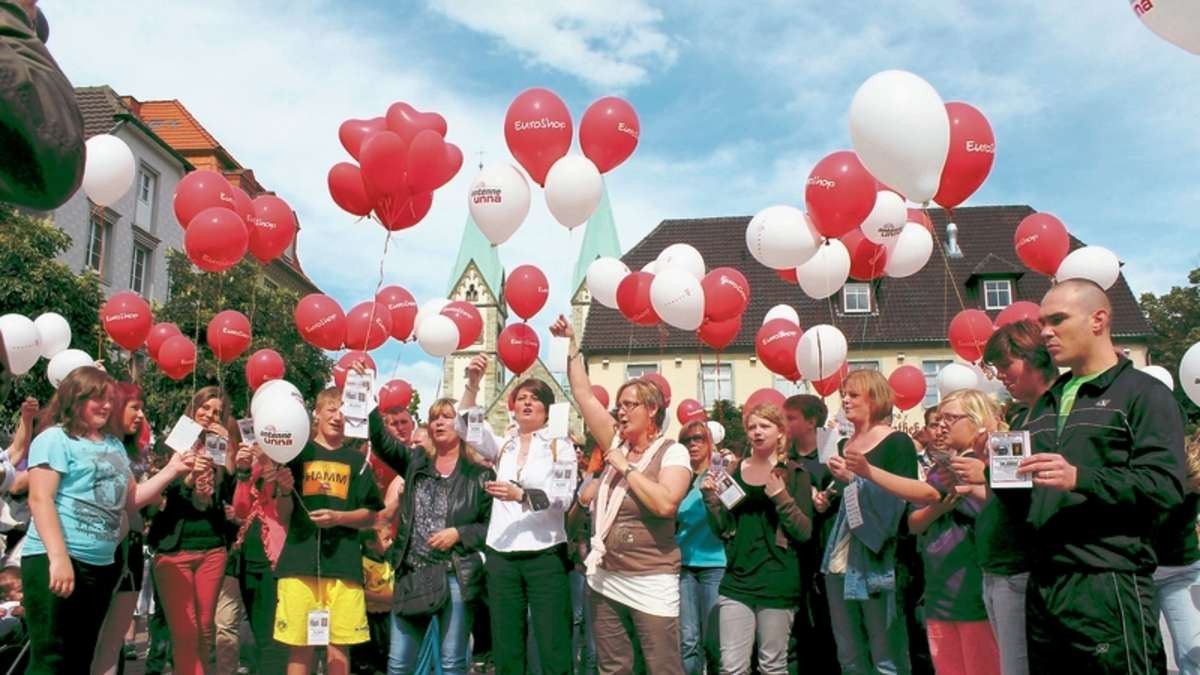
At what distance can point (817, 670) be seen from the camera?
5.89 metres

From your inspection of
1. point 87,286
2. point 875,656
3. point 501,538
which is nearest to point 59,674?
point 501,538

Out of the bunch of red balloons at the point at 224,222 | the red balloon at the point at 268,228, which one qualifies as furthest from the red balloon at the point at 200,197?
the red balloon at the point at 268,228

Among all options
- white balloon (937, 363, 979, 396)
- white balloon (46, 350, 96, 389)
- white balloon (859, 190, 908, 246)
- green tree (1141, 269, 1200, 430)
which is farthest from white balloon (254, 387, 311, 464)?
green tree (1141, 269, 1200, 430)

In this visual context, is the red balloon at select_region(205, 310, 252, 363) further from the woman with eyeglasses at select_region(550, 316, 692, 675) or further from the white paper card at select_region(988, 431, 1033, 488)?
the white paper card at select_region(988, 431, 1033, 488)

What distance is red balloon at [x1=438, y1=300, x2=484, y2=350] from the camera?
29.0 feet

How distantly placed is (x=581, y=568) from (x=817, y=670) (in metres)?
2.06

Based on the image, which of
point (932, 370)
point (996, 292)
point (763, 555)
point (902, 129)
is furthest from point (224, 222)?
point (932, 370)

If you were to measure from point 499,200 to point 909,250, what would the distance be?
396 centimetres

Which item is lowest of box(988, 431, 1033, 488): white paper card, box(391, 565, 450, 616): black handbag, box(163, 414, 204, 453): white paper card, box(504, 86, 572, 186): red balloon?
Answer: box(391, 565, 450, 616): black handbag

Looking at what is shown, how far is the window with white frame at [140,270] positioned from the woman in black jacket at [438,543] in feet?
93.5

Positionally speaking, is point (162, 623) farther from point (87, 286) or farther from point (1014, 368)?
point (87, 286)

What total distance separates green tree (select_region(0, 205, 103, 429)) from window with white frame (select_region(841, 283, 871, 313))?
24220mm

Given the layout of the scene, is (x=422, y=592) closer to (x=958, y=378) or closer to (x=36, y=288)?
(x=958, y=378)

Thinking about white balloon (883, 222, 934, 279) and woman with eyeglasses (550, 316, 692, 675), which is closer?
woman with eyeglasses (550, 316, 692, 675)
